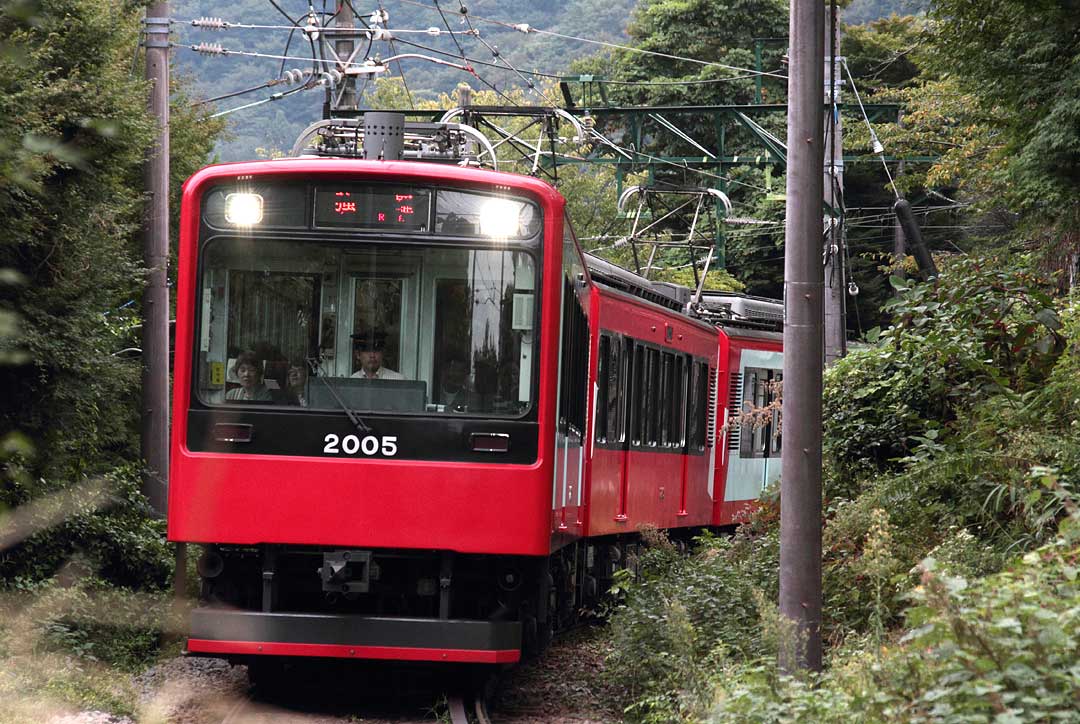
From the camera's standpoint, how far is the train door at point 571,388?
31.2 feet

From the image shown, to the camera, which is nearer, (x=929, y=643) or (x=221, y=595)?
(x=929, y=643)

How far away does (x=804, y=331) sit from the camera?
771 centimetres

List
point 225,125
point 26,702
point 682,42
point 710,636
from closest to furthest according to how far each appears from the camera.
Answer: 1. point 26,702
2. point 710,636
3. point 225,125
4. point 682,42

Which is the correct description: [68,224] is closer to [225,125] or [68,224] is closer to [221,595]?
[221,595]

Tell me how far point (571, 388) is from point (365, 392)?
1.78m

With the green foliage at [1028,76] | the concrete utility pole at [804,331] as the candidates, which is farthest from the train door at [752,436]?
the concrete utility pole at [804,331]

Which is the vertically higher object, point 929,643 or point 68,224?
point 68,224

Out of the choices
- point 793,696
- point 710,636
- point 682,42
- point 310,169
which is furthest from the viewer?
point 682,42

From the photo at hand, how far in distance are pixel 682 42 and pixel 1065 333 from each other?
127 feet

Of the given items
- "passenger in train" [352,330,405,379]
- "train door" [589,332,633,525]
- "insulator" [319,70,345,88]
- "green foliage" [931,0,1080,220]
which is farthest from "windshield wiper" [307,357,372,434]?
"insulator" [319,70,345,88]

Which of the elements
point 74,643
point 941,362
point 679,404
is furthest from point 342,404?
point 679,404

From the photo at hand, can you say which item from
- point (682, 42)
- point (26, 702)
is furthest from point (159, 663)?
point (682, 42)

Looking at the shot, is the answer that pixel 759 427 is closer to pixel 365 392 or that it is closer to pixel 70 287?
pixel 70 287

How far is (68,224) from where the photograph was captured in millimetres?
12109
